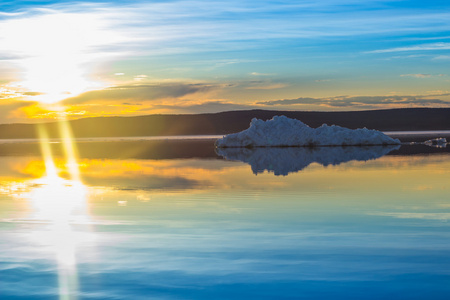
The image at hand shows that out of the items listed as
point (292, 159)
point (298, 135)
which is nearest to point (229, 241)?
point (292, 159)

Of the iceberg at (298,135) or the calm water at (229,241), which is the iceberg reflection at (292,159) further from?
the iceberg at (298,135)

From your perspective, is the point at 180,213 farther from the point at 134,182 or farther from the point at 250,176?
the point at 250,176

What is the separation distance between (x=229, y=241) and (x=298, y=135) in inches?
1169

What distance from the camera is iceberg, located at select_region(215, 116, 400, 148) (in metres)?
36.2

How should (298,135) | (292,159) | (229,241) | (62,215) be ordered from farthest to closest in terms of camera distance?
(298,135), (292,159), (62,215), (229,241)

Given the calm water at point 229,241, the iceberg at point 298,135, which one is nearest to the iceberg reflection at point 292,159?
the calm water at point 229,241

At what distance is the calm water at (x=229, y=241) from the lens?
210 inches

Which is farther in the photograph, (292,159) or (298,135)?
(298,135)

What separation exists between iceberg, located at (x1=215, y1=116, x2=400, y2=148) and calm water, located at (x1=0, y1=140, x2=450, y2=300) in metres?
22.6

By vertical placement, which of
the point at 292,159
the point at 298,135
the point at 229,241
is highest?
the point at 298,135

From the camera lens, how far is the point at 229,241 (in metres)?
7.20

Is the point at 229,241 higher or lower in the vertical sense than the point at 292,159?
lower

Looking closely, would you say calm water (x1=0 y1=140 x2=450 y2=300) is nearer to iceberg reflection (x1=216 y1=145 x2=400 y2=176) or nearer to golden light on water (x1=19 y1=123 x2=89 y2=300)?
golden light on water (x1=19 y1=123 x2=89 y2=300)

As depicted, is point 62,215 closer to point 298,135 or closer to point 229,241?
point 229,241
